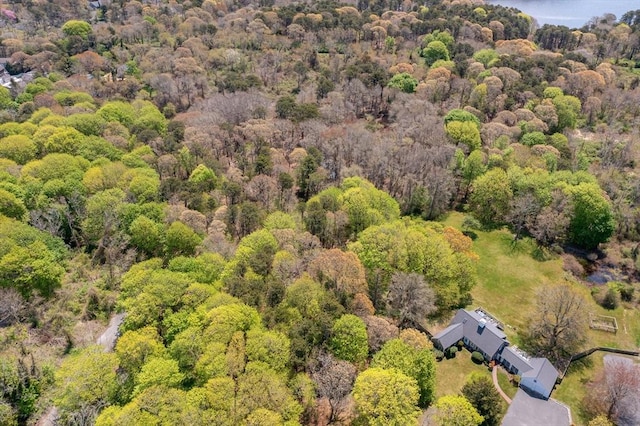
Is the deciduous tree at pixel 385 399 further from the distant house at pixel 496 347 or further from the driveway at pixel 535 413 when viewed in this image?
the distant house at pixel 496 347

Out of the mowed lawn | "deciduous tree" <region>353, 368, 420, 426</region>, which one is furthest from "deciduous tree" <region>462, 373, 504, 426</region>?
the mowed lawn

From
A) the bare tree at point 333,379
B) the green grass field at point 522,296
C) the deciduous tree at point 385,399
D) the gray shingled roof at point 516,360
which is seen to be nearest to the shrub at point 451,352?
the green grass field at point 522,296

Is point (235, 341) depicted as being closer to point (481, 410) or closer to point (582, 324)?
point (481, 410)

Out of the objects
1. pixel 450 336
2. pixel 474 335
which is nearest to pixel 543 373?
pixel 474 335

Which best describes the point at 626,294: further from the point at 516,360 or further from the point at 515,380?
the point at 515,380

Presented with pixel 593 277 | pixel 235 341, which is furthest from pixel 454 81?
pixel 235 341

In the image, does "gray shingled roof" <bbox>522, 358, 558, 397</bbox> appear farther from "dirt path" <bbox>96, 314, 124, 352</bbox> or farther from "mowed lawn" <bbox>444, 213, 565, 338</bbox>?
"dirt path" <bbox>96, 314, 124, 352</bbox>
